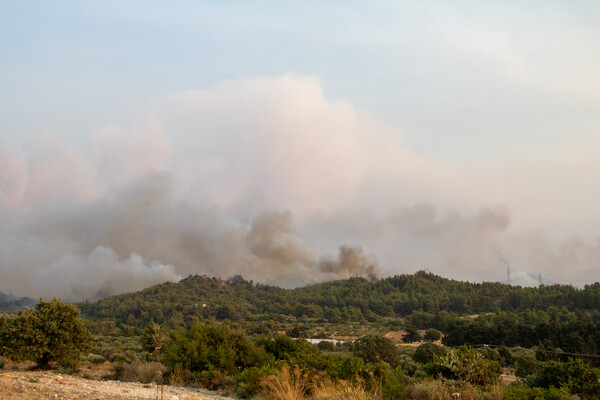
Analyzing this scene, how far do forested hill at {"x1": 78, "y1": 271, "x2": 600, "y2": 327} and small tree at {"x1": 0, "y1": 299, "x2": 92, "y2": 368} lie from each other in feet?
149

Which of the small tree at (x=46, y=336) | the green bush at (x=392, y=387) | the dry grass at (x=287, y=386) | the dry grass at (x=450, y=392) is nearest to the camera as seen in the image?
the dry grass at (x=450, y=392)

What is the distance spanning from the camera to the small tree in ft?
81.1

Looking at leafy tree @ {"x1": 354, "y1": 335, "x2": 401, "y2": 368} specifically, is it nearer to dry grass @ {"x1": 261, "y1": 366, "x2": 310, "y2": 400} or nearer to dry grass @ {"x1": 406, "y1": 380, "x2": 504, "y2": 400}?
dry grass @ {"x1": 261, "y1": 366, "x2": 310, "y2": 400}

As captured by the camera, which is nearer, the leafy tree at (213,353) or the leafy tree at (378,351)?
the leafy tree at (213,353)

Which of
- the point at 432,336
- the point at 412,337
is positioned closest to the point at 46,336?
the point at 412,337

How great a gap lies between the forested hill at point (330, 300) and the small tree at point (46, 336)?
4536cm

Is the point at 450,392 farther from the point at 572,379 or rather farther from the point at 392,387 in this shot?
the point at 572,379

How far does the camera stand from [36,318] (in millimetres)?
25766

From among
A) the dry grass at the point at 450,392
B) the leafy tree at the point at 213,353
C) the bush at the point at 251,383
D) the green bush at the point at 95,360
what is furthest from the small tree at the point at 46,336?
the dry grass at the point at 450,392

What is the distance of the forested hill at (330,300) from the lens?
282 ft

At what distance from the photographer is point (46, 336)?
82.9 ft

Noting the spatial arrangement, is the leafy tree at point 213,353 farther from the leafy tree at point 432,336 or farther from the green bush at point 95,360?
the leafy tree at point 432,336

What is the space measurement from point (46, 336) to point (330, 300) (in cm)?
9224

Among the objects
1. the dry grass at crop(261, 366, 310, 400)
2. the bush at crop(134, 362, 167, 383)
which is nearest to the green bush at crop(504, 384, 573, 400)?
the dry grass at crop(261, 366, 310, 400)
